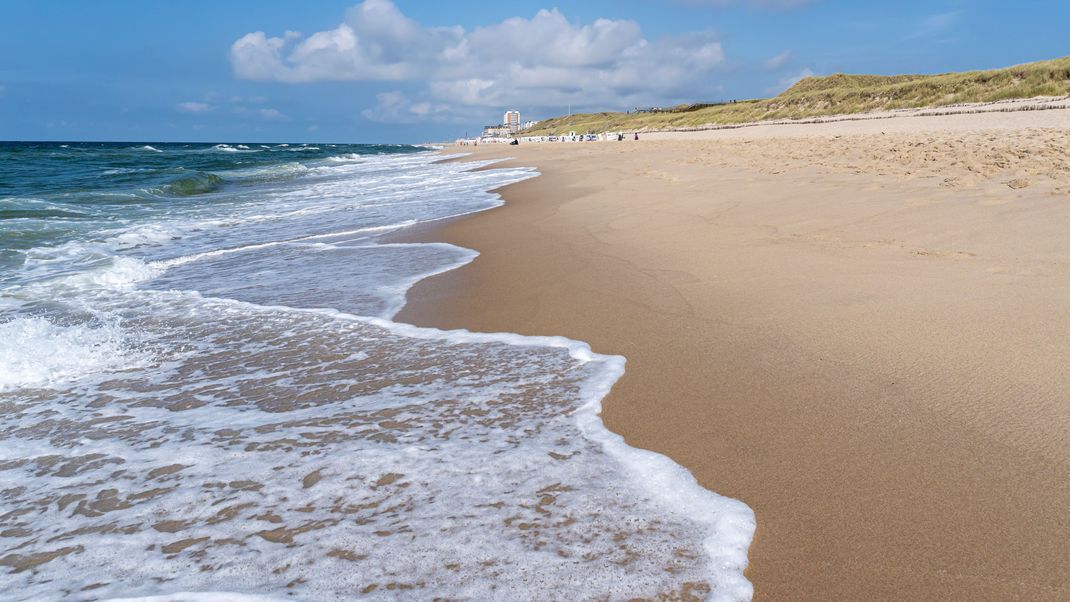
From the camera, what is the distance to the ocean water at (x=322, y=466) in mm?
1810

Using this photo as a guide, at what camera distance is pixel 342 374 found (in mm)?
3465

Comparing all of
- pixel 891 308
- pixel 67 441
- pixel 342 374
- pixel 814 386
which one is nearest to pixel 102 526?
pixel 67 441

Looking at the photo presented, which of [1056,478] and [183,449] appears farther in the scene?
[183,449]

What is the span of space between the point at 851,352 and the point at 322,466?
2.51m

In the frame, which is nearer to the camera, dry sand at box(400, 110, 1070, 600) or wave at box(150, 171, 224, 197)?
dry sand at box(400, 110, 1070, 600)

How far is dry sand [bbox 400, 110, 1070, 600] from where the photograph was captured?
5.82 feet

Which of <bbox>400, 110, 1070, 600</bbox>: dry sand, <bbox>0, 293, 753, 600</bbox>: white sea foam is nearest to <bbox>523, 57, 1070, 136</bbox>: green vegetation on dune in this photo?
<bbox>400, 110, 1070, 600</bbox>: dry sand

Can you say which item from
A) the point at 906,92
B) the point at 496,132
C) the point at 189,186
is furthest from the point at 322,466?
the point at 496,132

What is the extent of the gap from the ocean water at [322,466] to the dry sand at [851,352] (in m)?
0.25

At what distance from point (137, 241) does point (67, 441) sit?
7521 millimetres

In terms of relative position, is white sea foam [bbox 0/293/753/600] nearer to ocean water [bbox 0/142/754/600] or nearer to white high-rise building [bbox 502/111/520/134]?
ocean water [bbox 0/142/754/600]

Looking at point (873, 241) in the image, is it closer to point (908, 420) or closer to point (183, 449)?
point (908, 420)

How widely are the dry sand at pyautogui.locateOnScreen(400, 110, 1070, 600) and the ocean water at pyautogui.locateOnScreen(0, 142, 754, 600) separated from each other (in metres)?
0.25

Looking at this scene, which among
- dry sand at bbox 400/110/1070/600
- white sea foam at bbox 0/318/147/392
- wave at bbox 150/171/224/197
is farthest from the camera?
wave at bbox 150/171/224/197
